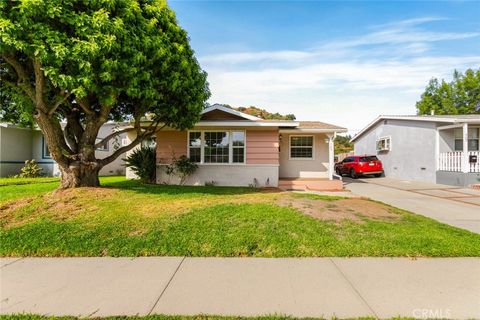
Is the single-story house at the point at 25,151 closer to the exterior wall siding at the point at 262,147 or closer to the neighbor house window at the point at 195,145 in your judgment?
the neighbor house window at the point at 195,145

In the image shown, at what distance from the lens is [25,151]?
58.2ft

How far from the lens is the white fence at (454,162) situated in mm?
13531

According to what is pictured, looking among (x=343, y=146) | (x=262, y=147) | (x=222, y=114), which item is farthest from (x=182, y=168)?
(x=343, y=146)

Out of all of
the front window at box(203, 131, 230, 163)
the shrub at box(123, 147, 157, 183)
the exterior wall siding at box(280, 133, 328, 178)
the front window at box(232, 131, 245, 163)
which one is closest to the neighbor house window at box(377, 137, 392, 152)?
the exterior wall siding at box(280, 133, 328, 178)

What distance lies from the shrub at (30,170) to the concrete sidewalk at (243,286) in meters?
15.1

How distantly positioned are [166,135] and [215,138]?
7.77 feet

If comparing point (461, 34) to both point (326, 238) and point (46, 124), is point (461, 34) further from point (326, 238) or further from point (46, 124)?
point (46, 124)

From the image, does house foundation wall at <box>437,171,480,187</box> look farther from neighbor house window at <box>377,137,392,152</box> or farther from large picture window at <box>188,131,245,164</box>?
large picture window at <box>188,131,245,164</box>

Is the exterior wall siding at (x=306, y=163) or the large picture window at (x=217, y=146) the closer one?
the large picture window at (x=217, y=146)

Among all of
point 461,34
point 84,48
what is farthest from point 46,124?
point 461,34

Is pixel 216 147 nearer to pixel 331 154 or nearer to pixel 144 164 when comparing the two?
pixel 144 164

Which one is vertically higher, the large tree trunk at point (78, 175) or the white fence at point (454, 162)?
the white fence at point (454, 162)

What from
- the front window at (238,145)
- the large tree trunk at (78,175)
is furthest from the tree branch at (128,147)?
the front window at (238,145)

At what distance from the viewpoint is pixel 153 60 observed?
23.4ft
